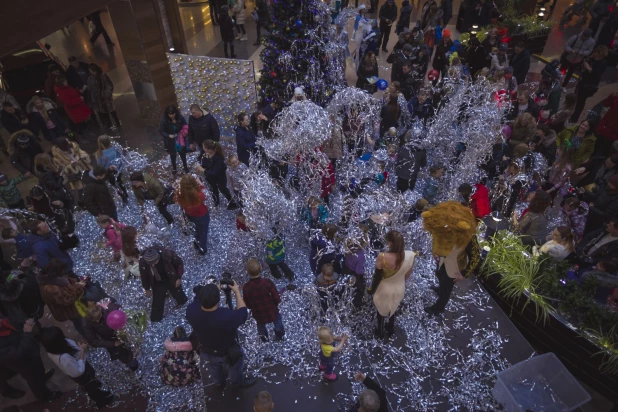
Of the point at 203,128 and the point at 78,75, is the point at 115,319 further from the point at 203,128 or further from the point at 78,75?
the point at 78,75

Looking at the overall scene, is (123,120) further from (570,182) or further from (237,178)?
(570,182)

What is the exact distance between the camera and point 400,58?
836 cm

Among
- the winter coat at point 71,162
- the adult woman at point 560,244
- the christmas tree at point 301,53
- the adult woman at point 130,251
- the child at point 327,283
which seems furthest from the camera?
the christmas tree at point 301,53

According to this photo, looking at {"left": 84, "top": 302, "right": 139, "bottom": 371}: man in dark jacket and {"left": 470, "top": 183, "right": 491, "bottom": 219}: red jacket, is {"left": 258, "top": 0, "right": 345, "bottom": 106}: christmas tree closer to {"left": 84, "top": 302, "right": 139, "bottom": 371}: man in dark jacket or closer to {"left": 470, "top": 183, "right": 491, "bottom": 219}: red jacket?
{"left": 470, "top": 183, "right": 491, "bottom": 219}: red jacket

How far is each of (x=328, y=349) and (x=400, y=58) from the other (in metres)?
6.54

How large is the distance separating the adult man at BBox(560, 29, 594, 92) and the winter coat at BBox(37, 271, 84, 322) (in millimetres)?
10392

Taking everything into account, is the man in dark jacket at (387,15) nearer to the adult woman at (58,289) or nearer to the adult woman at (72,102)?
the adult woman at (72,102)

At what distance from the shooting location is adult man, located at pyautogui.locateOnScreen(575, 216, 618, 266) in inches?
183

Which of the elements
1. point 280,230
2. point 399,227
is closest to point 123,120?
point 280,230

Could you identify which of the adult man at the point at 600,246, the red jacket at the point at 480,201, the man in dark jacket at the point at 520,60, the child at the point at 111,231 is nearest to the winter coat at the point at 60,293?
the child at the point at 111,231

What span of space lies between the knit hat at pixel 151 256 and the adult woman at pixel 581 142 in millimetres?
5927

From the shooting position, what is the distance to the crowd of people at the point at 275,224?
3.96m

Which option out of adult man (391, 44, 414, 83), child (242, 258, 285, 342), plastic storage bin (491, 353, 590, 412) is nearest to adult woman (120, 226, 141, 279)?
child (242, 258, 285, 342)

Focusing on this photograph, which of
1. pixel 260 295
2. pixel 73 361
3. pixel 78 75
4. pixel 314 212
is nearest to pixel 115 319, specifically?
pixel 73 361
